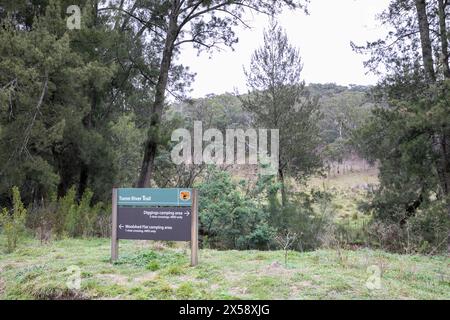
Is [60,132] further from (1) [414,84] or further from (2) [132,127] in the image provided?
(1) [414,84]

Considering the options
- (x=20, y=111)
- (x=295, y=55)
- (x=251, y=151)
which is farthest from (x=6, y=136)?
(x=295, y=55)

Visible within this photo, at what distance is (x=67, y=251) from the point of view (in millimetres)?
7551

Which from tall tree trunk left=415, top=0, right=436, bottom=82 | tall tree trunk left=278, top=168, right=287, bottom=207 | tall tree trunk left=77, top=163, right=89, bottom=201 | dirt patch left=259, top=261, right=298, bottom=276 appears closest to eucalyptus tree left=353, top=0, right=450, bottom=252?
tall tree trunk left=415, top=0, right=436, bottom=82

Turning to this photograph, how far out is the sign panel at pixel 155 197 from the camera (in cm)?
611

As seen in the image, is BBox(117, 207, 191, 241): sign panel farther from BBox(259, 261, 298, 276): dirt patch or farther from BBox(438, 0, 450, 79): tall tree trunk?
BBox(438, 0, 450, 79): tall tree trunk

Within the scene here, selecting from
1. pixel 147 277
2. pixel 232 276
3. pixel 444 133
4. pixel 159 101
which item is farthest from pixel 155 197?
pixel 159 101

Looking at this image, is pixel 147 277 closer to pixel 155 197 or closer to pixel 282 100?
pixel 155 197

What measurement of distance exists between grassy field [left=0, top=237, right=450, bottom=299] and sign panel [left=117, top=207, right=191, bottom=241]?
416 mm

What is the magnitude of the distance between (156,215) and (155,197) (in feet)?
0.90

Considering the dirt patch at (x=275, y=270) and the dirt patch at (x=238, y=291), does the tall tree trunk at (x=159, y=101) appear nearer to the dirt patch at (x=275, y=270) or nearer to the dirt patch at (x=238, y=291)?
the dirt patch at (x=275, y=270)

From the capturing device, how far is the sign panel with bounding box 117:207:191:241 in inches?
238
